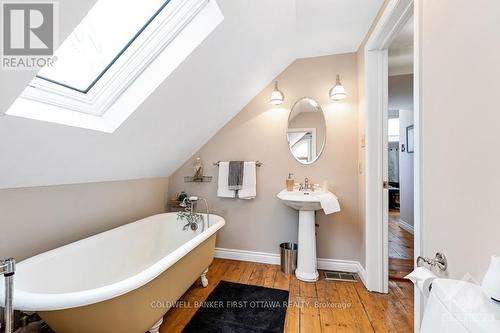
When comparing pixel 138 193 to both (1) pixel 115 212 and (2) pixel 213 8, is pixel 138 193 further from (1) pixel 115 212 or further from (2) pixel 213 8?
(2) pixel 213 8

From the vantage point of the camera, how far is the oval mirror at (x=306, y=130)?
8.52 ft

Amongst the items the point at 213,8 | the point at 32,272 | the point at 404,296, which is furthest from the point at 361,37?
the point at 32,272

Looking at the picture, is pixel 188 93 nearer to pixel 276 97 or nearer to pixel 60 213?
pixel 276 97

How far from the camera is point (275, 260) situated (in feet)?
8.84

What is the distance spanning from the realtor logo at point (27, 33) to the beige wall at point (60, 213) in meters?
0.95

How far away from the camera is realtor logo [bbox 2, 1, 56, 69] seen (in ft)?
2.97

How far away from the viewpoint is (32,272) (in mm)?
1291

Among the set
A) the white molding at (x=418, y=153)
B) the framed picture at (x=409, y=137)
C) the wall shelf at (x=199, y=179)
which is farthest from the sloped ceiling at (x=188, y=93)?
the framed picture at (x=409, y=137)

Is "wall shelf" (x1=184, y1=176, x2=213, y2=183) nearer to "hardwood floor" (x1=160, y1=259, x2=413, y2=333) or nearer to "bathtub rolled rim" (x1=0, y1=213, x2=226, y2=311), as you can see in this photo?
"hardwood floor" (x1=160, y1=259, x2=413, y2=333)

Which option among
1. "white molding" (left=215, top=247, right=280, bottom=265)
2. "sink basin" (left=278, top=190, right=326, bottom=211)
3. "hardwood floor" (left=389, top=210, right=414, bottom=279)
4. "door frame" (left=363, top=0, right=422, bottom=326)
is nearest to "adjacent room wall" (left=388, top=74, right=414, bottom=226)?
"hardwood floor" (left=389, top=210, right=414, bottom=279)

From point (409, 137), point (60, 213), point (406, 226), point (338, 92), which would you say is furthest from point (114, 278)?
point (409, 137)

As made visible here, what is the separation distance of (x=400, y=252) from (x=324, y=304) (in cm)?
186

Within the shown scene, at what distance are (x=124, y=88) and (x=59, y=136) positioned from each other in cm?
51

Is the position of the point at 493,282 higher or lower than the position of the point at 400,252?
higher
